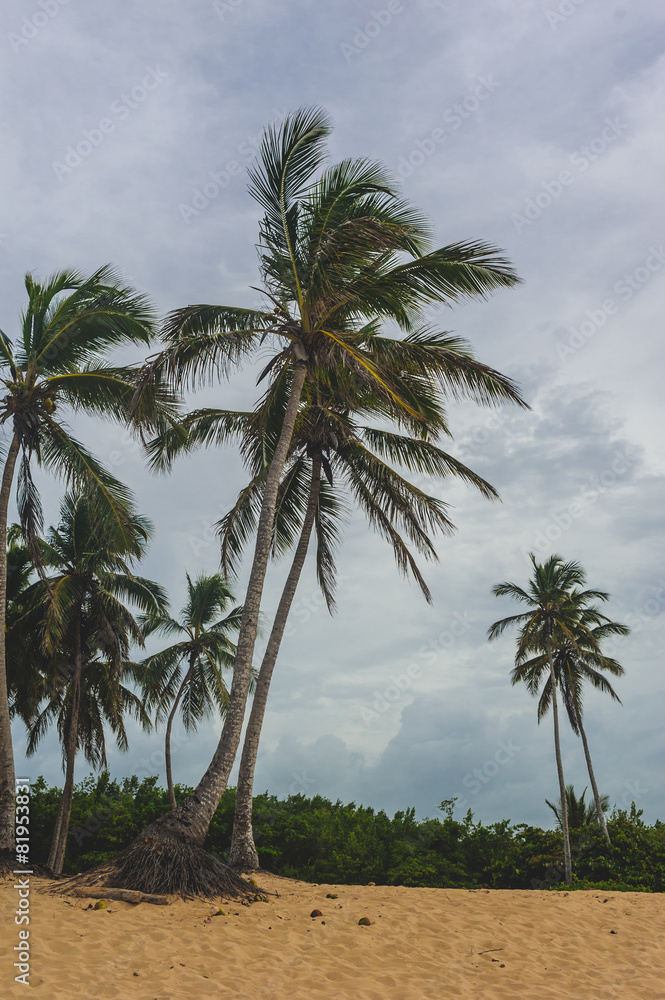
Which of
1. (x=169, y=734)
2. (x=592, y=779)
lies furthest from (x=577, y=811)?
(x=169, y=734)

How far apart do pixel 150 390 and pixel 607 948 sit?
931cm

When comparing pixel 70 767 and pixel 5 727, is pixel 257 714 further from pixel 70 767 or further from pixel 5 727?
pixel 70 767

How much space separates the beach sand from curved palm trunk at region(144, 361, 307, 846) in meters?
1.08

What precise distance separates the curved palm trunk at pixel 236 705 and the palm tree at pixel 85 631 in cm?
769

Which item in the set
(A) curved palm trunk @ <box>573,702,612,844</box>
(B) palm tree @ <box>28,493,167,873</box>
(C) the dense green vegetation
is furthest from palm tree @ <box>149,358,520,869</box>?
(A) curved palm trunk @ <box>573,702,612,844</box>

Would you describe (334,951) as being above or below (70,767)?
below

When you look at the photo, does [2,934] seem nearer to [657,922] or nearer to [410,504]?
[657,922]

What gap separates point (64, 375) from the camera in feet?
39.7

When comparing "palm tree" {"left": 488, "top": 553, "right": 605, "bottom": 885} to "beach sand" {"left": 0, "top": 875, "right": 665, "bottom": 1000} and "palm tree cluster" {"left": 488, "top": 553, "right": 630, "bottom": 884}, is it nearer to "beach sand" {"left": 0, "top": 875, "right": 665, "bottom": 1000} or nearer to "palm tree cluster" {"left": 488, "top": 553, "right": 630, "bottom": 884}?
"palm tree cluster" {"left": 488, "top": 553, "right": 630, "bottom": 884}

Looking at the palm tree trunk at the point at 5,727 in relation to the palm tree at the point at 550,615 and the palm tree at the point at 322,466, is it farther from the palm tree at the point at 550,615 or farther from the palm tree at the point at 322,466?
the palm tree at the point at 550,615

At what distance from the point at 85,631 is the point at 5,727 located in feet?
27.5

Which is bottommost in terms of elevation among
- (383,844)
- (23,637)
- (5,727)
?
(383,844)

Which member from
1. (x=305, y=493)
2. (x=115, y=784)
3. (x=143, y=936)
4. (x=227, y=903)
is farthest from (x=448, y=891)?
(x=115, y=784)

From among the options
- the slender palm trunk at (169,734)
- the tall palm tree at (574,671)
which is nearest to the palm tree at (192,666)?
the slender palm trunk at (169,734)
